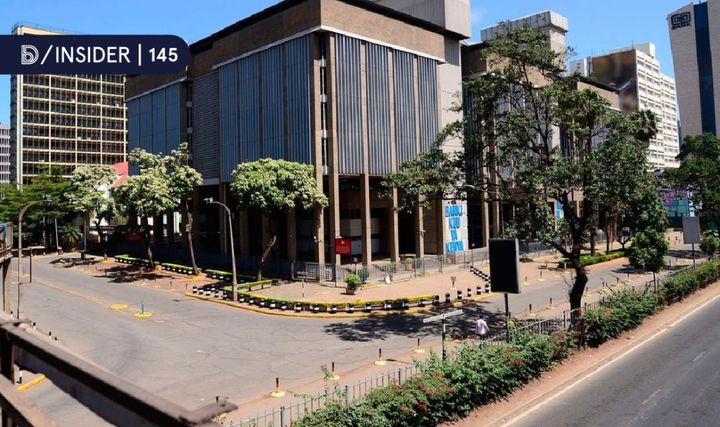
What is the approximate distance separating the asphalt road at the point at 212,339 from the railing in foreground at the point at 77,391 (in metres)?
13.2

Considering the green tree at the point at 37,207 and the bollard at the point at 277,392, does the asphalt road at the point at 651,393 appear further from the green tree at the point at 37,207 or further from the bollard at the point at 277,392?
the green tree at the point at 37,207

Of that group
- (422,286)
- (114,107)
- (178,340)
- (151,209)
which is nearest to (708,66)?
(422,286)

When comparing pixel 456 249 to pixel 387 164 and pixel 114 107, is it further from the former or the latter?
pixel 114 107

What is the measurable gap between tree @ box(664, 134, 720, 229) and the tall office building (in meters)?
67.0

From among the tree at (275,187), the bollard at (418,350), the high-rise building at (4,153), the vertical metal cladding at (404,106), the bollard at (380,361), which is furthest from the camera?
the high-rise building at (4,153)

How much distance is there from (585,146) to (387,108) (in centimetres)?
2784

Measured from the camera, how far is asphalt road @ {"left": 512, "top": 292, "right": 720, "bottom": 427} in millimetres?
14891

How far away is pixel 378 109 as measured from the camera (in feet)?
169

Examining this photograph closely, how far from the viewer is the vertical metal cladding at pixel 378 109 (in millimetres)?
50719

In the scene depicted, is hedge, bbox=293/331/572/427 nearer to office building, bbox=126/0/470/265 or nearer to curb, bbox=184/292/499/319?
curb, bbox=184/292/499/319

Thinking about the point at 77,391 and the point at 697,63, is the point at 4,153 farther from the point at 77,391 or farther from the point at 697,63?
the point at 697,63

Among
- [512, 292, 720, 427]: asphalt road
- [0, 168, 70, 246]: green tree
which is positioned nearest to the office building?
[0, 168, 70, 246]: green tree

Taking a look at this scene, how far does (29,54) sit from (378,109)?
43.8 metres

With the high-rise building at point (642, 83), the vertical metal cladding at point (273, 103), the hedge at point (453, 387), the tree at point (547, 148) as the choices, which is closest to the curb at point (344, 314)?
the tree at point (547, 148)
